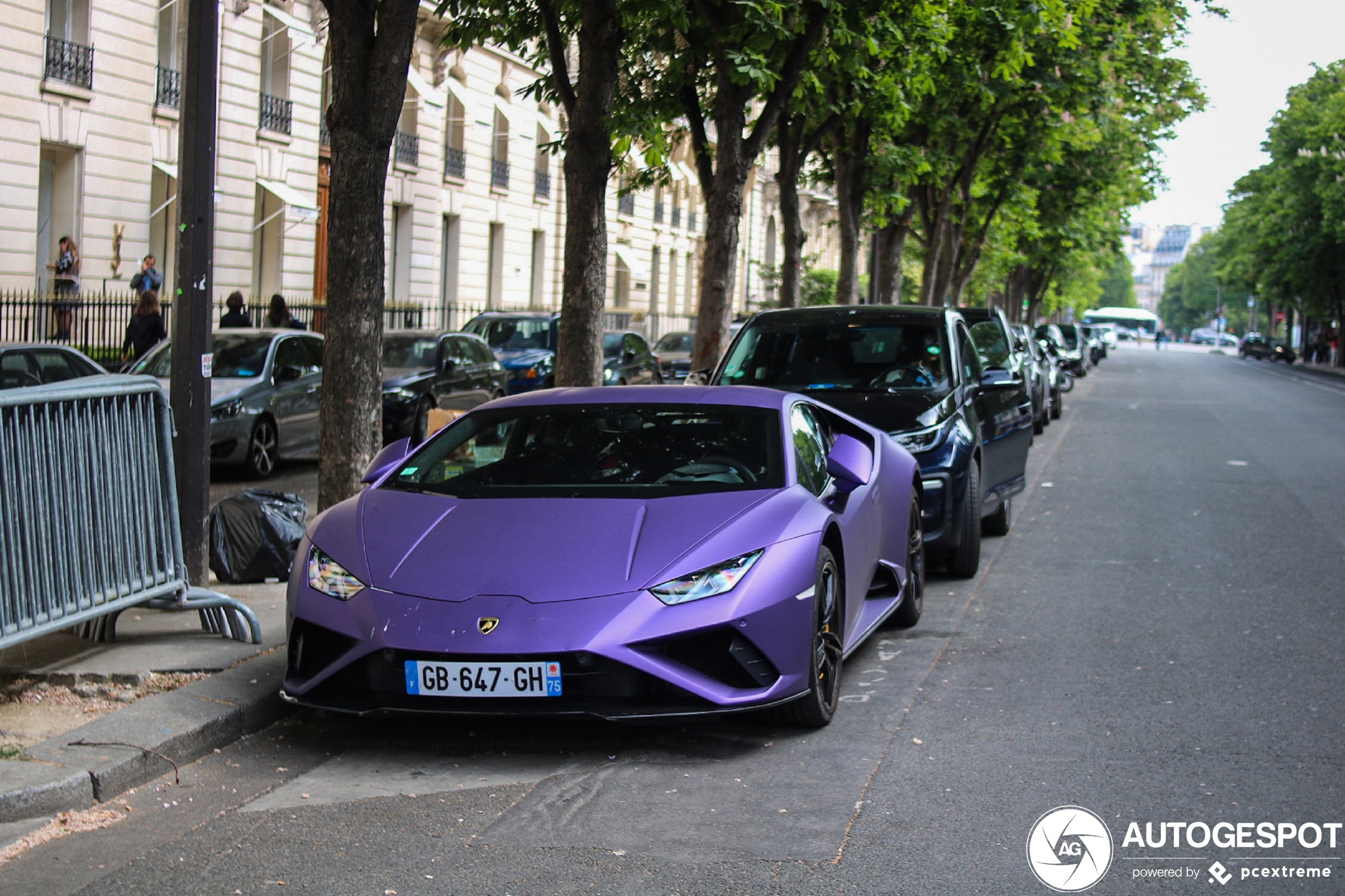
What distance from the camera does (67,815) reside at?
4.58 meters

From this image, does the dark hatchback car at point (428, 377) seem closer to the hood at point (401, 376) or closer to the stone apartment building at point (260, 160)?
the hood at point (401, 376)

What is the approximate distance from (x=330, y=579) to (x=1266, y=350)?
98.1 meters

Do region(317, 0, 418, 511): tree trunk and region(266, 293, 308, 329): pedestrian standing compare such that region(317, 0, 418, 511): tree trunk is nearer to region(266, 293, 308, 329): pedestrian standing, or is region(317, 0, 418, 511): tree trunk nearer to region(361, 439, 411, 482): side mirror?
region(361, 439, 411, 482): side mirror

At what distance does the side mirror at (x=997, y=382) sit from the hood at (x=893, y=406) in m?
0.47

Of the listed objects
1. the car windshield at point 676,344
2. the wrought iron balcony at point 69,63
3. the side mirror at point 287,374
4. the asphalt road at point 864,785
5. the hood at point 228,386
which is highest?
the wrought iron balcony at point 69,63

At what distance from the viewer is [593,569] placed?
5.18 metres

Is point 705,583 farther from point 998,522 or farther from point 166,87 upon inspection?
point 166,87

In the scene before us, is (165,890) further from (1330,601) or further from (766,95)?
(766,95)

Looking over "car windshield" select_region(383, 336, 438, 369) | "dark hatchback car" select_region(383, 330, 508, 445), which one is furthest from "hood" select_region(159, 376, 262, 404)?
"car windshield" select_region(383, 336, 438, 369)

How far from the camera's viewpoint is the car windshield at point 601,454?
5.96 metres

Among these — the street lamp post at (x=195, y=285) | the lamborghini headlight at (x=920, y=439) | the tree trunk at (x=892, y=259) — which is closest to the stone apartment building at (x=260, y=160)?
the tree trunk at (x=892, y=259)

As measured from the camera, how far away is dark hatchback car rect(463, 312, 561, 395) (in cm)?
2264

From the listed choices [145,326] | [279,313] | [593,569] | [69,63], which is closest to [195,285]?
[593,569]

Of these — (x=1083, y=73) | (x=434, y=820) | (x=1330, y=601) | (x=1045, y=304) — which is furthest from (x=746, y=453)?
(x=1045, y=304)
